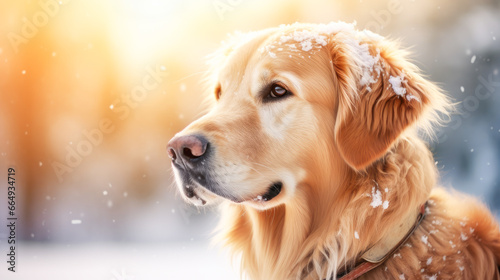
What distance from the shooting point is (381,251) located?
5.68 ft

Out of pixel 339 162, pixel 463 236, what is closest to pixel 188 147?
pixel 339 162

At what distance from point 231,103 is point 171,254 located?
3.58 metres

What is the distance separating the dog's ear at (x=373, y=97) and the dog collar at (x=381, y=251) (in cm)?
34

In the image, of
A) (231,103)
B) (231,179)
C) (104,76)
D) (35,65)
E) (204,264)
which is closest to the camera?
(231,179)

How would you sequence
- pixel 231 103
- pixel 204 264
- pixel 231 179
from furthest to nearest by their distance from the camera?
pixel 204 264 < pixel 231 103 < pixel 231 179

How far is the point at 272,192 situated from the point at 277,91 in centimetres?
49

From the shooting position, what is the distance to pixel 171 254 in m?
5.07

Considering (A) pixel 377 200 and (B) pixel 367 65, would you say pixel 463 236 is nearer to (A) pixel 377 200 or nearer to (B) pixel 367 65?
(A) pixel 377 200

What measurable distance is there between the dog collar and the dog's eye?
31.6 inches

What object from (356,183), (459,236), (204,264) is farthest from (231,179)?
(204,264)

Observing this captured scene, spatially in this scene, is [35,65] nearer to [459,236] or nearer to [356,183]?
[356,183]

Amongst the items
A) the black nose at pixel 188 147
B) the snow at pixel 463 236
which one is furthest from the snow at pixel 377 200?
the black nose at pixel 188 147

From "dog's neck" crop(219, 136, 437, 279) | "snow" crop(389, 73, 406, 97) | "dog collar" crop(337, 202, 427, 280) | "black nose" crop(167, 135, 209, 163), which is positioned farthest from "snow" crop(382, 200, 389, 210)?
"black nose" crop(167, 135, 209, 163)

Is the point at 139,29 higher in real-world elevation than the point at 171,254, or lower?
higher
